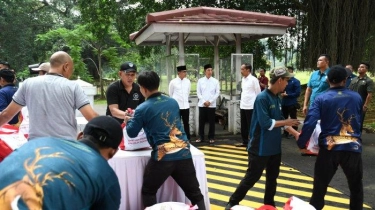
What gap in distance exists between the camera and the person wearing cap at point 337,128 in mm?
3562

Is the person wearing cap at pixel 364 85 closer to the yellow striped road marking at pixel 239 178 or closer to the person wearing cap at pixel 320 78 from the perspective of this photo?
the person wearing cap at pixel 320 78

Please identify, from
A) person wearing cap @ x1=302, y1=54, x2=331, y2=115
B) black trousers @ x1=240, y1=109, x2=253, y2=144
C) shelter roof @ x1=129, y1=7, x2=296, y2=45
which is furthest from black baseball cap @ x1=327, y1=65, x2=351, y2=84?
shelter roof @ x1=129, y1=7, x2=296, y2=45

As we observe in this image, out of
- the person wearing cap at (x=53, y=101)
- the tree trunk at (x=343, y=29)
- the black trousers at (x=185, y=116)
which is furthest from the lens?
the tree trunk at (x=343, y=29)

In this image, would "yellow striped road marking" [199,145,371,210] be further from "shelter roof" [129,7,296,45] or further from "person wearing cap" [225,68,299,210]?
"shelter roof" [129,7,296,45]

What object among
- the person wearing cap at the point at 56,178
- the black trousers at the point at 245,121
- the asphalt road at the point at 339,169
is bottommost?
the asphalt road at the point at 339,169

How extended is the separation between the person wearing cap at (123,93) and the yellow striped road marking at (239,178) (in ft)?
5.21

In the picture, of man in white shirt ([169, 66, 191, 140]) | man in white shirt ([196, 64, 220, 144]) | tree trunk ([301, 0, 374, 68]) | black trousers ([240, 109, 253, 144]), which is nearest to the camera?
black trousers ([240, 109, 253, 144])

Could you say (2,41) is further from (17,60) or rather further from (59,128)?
(59,128)

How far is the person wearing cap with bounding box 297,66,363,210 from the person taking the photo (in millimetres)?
3562

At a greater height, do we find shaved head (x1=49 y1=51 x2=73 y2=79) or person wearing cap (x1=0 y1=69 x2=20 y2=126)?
shaved head (x1=49 y1=51 x2=73 y2=79)

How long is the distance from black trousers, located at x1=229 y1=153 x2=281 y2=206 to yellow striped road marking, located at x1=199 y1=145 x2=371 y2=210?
0.59 meters

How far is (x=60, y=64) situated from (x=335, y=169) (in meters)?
2.71

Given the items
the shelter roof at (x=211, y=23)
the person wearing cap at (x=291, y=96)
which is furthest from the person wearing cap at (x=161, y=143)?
the person wearing cap at (x=291, y=96)

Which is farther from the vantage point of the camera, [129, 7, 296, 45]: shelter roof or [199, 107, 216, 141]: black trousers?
[199, 107, 216, 141]: black trousers
